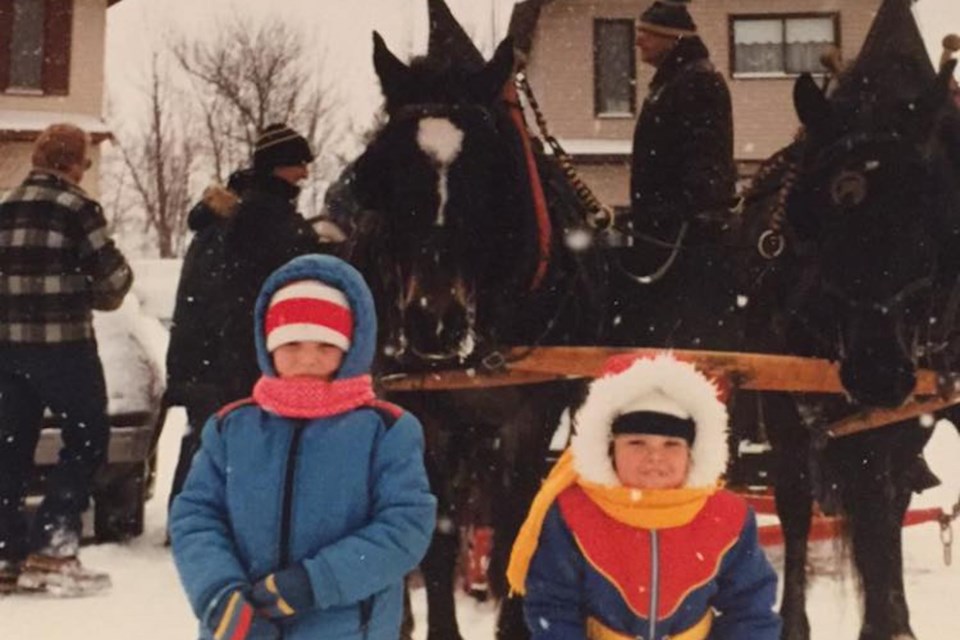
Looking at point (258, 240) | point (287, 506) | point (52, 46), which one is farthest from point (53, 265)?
point (52, 46)

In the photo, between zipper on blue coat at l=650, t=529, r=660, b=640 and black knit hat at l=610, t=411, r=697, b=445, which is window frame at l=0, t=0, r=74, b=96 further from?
zipper on blue coat at l=650, t=529, r=660, b=640

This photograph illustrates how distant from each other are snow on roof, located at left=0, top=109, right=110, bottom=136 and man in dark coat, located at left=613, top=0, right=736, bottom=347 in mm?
17187

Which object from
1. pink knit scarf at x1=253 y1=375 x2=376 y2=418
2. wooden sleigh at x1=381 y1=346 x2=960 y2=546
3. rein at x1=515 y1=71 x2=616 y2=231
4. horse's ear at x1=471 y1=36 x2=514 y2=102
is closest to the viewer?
pink knit scarf at x1=253 y1=375 x2=376 y2=418

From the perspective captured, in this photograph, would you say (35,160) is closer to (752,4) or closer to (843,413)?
(843,413)

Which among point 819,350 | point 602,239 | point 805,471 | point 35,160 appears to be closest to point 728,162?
point 602,239

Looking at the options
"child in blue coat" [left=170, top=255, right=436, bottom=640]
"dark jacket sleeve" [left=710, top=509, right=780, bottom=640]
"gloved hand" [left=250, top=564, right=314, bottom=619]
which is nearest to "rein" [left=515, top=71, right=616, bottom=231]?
"child in blue coat" [left=170, top=255, right=436, bottom=640]

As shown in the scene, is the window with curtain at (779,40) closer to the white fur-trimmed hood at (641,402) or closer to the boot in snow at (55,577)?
the boot in snow at (55,577)

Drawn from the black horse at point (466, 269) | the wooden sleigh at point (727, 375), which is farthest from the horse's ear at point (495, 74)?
the wooden sleigh at point (727, 375)

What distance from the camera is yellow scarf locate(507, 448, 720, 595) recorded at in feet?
8.70

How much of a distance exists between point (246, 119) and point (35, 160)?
21252mm

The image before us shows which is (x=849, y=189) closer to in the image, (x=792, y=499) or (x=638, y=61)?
(x=792, y=499)

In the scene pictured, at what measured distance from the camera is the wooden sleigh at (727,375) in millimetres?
4102

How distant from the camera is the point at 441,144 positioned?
392 cm

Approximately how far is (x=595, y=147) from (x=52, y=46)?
1070 centimetres
